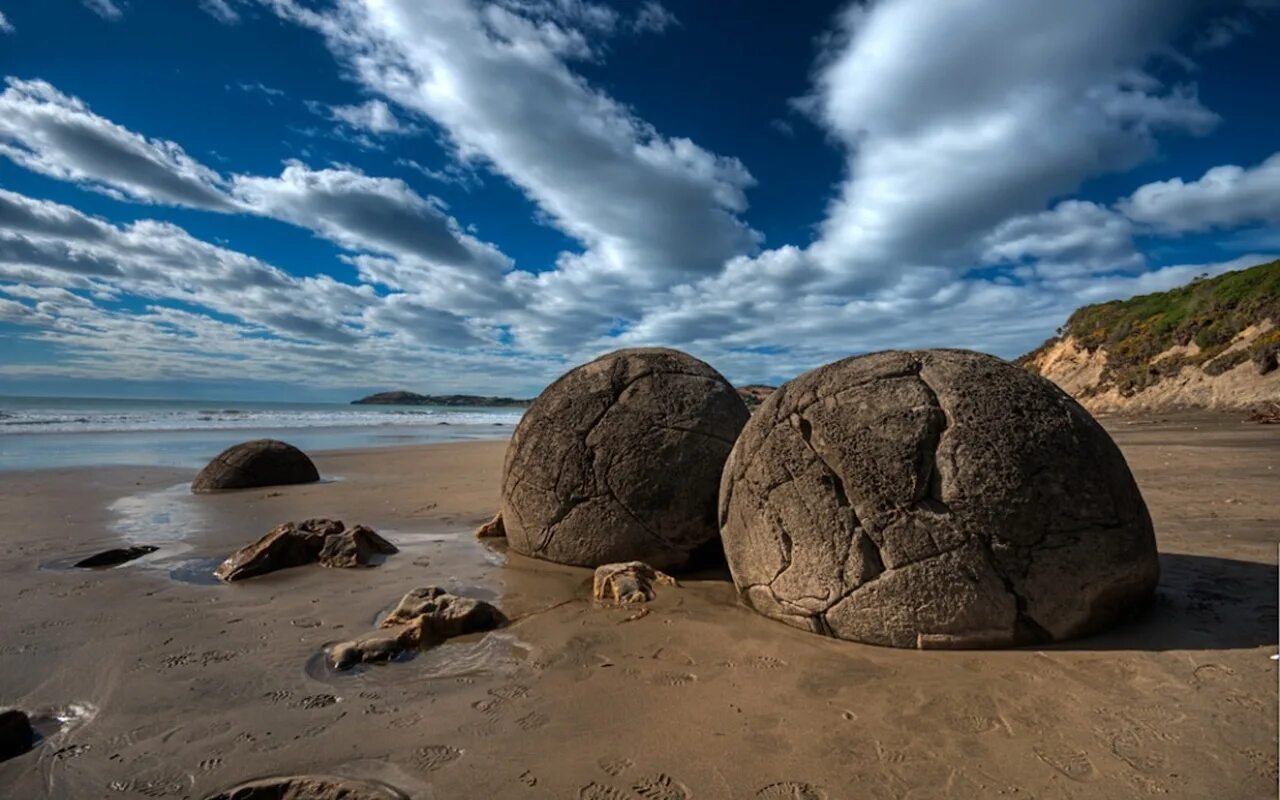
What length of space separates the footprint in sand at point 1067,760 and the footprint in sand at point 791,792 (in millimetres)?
947

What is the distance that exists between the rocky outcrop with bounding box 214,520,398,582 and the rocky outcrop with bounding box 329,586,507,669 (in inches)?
77.1

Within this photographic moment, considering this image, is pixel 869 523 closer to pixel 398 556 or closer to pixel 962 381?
pixel 962 381

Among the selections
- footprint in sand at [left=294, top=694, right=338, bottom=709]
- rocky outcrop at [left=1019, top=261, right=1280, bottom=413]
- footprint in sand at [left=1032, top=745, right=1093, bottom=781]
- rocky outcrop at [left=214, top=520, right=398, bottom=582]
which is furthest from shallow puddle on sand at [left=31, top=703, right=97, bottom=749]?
rocky outcrop at [left=1019, top=261, right=1280, bottom=413]

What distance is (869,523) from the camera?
149 inches

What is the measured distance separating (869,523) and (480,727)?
2.33 metres

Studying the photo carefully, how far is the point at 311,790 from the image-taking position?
250cm

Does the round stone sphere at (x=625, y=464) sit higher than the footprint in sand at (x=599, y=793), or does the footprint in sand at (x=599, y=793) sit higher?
the round stone sphere at (x=625, y=464)

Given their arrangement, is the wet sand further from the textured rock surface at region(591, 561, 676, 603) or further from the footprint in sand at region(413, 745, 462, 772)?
the textured rock surface at region(591, 561, 676, 603)

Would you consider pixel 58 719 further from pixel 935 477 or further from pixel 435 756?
pixel 935 477

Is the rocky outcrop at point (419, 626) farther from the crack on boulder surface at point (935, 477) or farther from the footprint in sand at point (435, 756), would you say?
the crack on boulder surface at point (935, 477)

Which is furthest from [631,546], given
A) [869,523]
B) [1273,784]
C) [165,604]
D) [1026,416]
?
[1273,784]

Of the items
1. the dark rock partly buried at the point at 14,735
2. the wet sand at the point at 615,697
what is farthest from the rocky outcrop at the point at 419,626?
the dark rock partly buried at the point at 14,735

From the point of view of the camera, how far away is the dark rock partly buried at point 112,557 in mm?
6004

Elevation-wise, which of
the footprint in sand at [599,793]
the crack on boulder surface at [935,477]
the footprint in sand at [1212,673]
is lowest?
the footprint in sand at [599,793]
